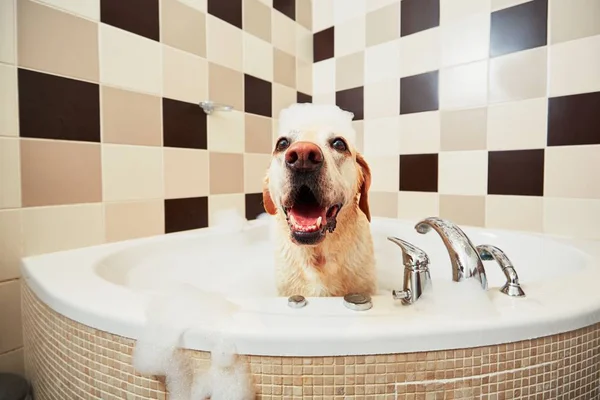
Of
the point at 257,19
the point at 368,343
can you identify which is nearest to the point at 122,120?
the point at 257,19

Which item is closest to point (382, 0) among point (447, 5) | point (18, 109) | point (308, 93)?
point (447, 5)

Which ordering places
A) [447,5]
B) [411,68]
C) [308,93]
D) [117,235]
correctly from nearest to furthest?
[117,235], [447,5], [411,68], [308,93]

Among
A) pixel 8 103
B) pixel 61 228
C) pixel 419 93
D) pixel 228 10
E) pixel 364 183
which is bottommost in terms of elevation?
pixel 61 228

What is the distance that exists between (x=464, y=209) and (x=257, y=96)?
1.20 metres

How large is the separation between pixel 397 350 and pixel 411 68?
1524 millimetres

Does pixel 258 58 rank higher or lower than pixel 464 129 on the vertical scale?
higher

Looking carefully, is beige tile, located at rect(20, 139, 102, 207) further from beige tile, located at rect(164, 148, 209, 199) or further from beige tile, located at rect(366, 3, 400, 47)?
beige tile, located at rect(366, 3, 400, 47)

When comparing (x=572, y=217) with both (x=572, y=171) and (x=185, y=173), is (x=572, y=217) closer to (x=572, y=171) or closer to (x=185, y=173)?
(x=572, y=171)

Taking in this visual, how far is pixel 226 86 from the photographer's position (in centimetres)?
147

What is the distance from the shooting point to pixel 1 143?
844 mm

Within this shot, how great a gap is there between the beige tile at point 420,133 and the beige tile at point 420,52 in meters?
0.23

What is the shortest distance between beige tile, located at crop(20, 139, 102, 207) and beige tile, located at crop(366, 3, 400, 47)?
1.49m

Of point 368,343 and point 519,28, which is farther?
point 519,28

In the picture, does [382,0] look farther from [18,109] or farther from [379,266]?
[18,109]
